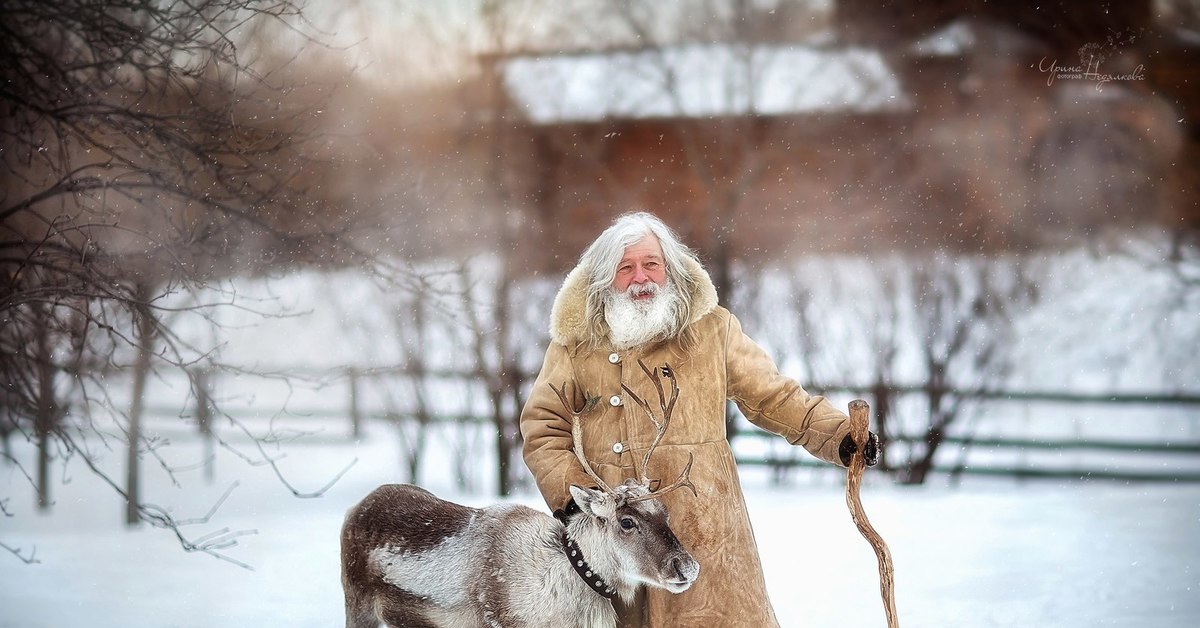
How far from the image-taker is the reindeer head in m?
1.72

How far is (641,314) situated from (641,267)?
3.8 inches

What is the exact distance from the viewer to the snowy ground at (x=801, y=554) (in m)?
3.09

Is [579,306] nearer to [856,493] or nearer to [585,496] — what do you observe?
[585,496]

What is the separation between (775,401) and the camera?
6.64 ft

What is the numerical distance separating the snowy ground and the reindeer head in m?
1.45

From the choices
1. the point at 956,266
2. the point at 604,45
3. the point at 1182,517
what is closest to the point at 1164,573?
the point at 1182,517

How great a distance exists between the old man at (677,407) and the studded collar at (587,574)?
0.09 metres

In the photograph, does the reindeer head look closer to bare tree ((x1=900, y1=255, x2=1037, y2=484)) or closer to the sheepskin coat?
the sheepskin coat

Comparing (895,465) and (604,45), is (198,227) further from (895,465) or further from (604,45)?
(895,465)

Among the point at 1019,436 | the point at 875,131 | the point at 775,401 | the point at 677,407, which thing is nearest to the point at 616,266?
the point at 677,407

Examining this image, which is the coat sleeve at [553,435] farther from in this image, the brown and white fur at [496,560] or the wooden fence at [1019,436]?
the wooden fence at [1019,436]

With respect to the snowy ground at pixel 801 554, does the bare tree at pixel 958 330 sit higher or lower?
higher

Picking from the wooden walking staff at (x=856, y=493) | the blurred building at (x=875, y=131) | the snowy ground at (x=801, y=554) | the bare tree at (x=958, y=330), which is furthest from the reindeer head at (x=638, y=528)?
the bare tree at (x=958, y=330)

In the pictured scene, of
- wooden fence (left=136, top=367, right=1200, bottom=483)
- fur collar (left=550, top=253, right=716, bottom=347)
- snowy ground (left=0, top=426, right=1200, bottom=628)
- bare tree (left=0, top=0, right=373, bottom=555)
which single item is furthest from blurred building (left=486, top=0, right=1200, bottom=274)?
fur collar (left=550, top=253, right=716, bottom=347)
